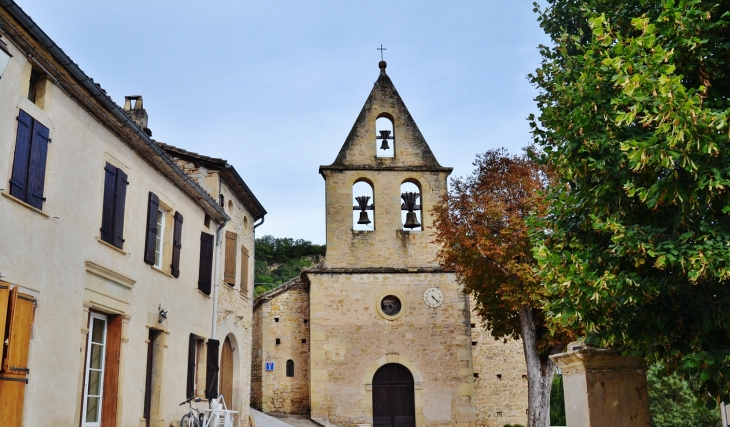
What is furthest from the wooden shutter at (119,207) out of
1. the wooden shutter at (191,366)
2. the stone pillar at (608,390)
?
the stone pillar at (608,390)

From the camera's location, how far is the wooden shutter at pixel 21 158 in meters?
7.18

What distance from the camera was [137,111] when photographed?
13922 mm

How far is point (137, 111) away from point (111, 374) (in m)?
6.23

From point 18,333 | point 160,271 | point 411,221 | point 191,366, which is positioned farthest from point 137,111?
point 411,221

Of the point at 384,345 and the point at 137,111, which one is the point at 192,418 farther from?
the point at 384,345

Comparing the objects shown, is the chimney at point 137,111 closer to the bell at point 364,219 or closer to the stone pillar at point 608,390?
the bell at point 364,219

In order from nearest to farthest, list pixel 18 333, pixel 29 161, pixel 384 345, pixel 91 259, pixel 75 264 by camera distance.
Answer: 1. pixel 18 333
2. pixel 29 161
3. pixel 75 264
4. pixel 91 259
5. pixel 384 345

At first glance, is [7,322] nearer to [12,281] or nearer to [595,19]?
[12,281]

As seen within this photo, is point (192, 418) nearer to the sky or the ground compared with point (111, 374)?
nearer to the ground

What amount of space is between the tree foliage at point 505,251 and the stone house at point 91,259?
5.72m

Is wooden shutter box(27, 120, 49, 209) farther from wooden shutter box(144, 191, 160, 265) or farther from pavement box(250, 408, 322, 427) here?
pavement box(250, 408, 322, 427)

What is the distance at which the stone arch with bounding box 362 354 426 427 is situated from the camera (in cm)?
2023

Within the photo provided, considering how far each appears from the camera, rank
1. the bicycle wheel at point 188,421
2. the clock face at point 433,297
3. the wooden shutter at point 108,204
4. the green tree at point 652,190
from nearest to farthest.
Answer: the green tree at point 652,190
the wooden shutter at point 108,204
the bicycle wheel at point 188,421
the clock face at point 433,297

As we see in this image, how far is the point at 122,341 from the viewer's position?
31.6ft
